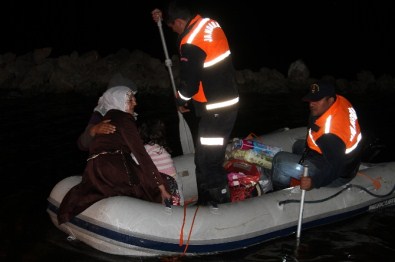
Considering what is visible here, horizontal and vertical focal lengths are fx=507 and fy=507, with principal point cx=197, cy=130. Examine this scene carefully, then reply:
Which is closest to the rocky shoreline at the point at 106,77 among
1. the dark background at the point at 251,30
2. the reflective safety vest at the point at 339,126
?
the dark background at the point at 251,30

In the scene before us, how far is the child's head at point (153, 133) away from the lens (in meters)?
5.78

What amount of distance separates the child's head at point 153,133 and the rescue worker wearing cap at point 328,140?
164 centimetres

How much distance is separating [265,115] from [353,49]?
1837cm

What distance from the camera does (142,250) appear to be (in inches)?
209

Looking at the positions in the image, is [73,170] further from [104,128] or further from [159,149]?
[104,128]

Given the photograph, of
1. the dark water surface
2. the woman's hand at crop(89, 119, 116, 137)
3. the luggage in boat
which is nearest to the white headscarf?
the woman's hand at crop(89, 119, 116, 137)

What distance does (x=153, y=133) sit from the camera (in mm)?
5781

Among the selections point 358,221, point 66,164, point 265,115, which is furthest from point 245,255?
point 265,115

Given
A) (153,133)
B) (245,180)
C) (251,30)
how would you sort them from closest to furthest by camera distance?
A: (153,133), (245,180), (251,30)

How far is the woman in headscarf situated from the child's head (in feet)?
1.44

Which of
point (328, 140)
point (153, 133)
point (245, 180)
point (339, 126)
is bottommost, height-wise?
point (245, 180)

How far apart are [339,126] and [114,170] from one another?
99.4 inches

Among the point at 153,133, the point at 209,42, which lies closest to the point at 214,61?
the point at 209,42

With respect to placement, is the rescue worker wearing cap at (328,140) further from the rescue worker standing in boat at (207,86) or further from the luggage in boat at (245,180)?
the rescue worker standing in boat at (207,86)
